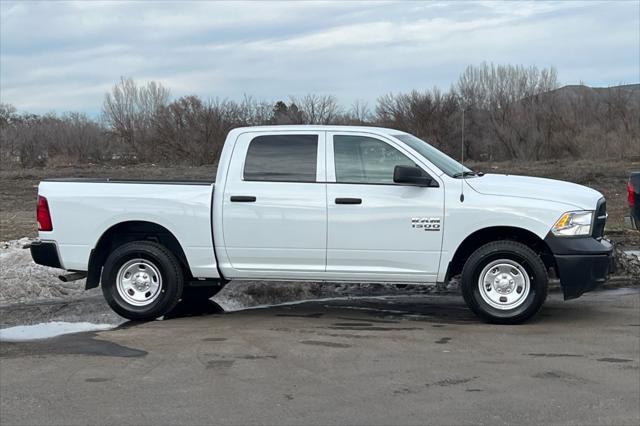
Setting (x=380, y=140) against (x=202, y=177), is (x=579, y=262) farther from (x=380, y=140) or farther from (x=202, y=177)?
(x=202, y=177)

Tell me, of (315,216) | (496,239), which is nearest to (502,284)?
(496,239)

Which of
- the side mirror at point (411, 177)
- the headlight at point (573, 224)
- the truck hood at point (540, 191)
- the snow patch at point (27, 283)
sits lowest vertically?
the snow patch at point (27, 283)

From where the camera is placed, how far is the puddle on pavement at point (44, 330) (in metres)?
7.48

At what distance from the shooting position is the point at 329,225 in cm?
779

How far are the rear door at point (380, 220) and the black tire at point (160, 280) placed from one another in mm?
1703

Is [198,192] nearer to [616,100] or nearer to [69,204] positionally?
[69,204]

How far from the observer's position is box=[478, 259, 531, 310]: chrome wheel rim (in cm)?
759

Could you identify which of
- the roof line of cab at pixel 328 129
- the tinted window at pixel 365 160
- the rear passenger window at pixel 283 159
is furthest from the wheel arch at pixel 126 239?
the tinted window at pixel 365 160

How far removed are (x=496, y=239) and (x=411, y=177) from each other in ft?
3.74

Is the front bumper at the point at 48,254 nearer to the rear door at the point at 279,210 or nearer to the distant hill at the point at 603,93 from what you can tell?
the rear door at the point at 279,210

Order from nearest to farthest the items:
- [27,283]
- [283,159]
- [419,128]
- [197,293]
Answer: [283,159] → [197,293] → [27,283] → [419,128]

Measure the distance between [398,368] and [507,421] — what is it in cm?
135

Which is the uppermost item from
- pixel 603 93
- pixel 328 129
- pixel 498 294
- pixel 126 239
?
pixel 603 93

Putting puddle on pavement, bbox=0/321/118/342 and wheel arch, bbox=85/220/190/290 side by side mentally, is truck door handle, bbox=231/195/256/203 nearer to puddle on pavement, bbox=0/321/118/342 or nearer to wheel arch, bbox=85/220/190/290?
wheel arch, bbox=85/220/190/290
